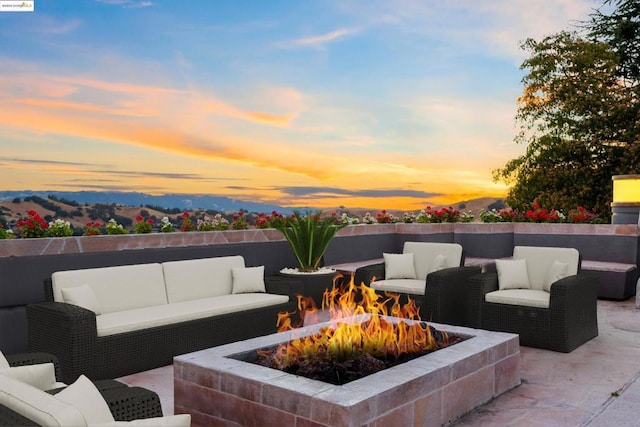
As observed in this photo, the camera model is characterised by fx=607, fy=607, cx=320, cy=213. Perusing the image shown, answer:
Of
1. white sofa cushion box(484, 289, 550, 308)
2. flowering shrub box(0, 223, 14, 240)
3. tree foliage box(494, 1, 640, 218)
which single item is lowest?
white sofa cushion box(484, 289, 550, 308)

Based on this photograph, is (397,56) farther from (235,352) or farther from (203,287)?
(235,352)

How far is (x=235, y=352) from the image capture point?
145 inches

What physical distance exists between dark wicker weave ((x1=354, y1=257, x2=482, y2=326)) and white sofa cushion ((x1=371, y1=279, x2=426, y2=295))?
0.06 meters

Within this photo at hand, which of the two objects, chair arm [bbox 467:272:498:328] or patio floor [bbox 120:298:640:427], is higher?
chair arm [bbox 467:272:498:328]

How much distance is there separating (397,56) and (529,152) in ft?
25.0

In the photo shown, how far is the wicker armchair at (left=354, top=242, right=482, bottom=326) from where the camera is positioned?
582cm

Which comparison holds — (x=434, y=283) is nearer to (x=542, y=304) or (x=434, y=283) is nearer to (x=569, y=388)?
(x=542, y=304)

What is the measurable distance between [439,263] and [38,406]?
5426 millimetres

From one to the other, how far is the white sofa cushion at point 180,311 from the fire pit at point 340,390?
107 centimetres

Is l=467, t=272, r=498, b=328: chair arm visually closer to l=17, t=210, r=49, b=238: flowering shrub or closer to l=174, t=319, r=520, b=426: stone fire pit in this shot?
l=174, t=319, r=520, b=426: stone fire pit

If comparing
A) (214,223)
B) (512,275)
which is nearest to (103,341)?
(214,223)

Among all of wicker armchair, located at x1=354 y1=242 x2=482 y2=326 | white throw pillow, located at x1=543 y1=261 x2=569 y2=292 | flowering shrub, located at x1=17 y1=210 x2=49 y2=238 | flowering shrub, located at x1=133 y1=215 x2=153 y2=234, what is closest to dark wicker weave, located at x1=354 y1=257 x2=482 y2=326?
wicker armchair, located at x1=354 y1=242 x2=482 y2=326

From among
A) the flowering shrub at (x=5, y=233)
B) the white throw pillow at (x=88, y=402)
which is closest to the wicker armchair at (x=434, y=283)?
the flowering shrub at (x=5, y=233)

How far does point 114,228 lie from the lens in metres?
6.07
